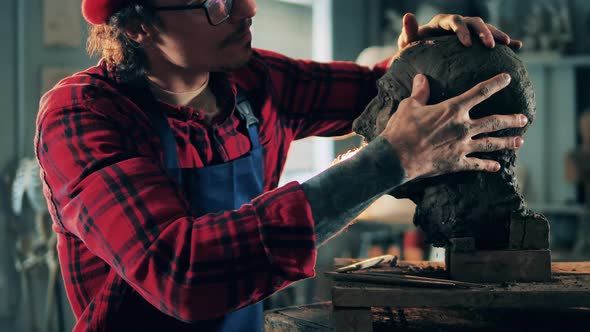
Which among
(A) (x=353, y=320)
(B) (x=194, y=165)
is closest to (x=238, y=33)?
(B) (x=194, y=165)

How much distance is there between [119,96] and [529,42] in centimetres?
486

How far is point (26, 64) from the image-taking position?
4062 millimetres

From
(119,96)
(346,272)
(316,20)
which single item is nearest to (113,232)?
(119,96)

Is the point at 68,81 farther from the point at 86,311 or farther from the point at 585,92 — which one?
the point at 585,92

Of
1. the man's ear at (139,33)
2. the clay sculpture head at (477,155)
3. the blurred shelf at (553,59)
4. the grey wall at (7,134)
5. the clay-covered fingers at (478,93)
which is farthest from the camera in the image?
the blurred shelf at (553,59)

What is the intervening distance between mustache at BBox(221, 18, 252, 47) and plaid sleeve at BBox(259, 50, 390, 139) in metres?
0.33

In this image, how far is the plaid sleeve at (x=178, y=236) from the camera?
4.51 ft

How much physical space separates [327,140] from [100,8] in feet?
14.4

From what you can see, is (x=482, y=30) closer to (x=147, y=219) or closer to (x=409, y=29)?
(x=409, y=29)

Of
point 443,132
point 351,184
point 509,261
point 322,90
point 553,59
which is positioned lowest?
point 509,261

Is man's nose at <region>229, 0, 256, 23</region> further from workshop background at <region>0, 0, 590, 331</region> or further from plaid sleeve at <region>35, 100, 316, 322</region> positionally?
workshop background at <region>0, 0, 590, 331</region>

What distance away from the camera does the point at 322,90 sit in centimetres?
224

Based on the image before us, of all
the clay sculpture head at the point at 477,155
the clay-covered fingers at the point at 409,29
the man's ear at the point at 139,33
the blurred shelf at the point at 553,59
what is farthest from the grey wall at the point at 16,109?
the blurred shelf at the point at 553,59

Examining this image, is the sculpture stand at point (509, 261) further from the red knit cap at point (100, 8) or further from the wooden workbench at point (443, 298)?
the red knit cap at point (100, 8)
